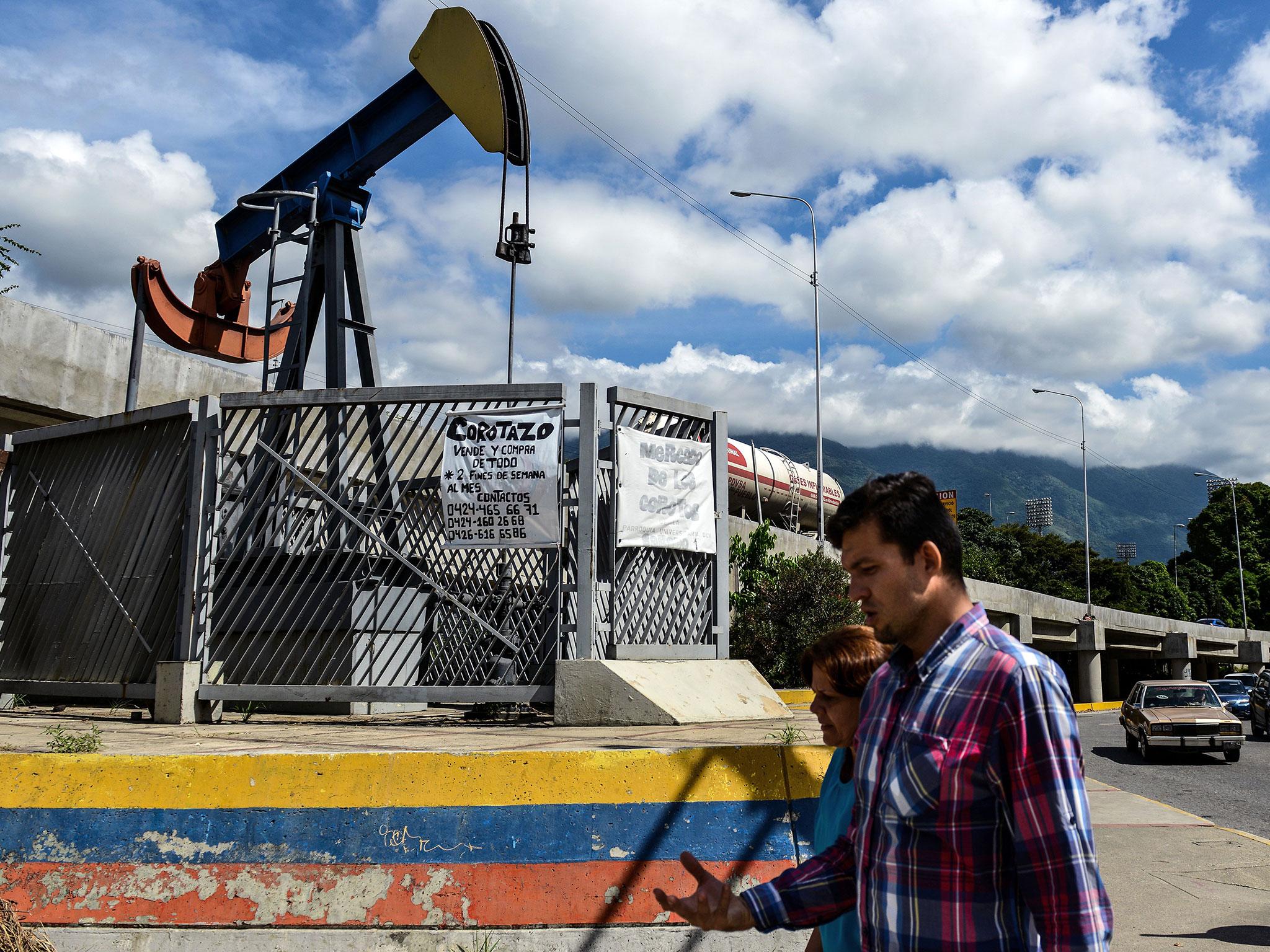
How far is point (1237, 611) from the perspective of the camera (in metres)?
93.6

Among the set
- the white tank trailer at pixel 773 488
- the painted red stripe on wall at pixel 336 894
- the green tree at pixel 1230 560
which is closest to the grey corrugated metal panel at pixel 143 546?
the painted red stripe on wall at pixel 336 894

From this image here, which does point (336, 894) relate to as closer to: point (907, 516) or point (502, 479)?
point (907, 516)

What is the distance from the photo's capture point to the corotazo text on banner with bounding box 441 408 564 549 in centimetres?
783

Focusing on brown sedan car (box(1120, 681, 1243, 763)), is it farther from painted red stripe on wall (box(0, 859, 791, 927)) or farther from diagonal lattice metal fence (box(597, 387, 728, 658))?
painted red stripe on wall (box(0, 859, 791, 927))

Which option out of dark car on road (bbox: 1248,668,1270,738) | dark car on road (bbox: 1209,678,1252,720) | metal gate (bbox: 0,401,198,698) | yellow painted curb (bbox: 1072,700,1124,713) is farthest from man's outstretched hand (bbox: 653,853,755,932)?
yellow painted curb (bbox: 1072,700,1124,713)

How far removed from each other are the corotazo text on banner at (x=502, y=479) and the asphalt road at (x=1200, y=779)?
249 inches

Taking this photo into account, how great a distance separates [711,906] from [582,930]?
247 centimetres

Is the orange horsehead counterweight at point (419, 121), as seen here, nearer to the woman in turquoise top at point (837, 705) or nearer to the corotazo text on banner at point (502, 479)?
the corotazo text on banner at point (502, 479)

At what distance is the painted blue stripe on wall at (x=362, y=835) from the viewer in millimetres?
4621

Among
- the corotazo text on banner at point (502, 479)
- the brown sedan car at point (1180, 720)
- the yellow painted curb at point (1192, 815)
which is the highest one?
the corotazo text on banner at point (502, 479)

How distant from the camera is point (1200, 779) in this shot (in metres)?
16.9

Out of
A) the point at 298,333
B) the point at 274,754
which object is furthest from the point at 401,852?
the point at 298,333

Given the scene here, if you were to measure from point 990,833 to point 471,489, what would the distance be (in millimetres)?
6381

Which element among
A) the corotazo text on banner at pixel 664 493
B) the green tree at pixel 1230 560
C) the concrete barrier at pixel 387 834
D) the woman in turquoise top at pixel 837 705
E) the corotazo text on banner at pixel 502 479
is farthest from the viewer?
the green tree at pixel 1230 560
